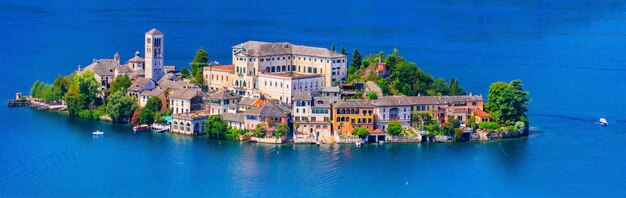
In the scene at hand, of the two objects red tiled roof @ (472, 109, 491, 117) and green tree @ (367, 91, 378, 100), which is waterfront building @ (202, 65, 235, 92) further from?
red tiled roof @ (472, 109, 491, 117)

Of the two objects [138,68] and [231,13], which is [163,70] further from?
[231,13]

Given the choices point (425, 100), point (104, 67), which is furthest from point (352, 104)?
point (104, 67)

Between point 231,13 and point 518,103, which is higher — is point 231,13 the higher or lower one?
the higher one

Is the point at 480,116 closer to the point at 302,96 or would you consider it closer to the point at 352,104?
the point at 352,104

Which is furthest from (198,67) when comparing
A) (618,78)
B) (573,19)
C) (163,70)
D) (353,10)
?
(353,10)

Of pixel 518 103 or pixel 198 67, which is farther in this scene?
pixel 198 67
